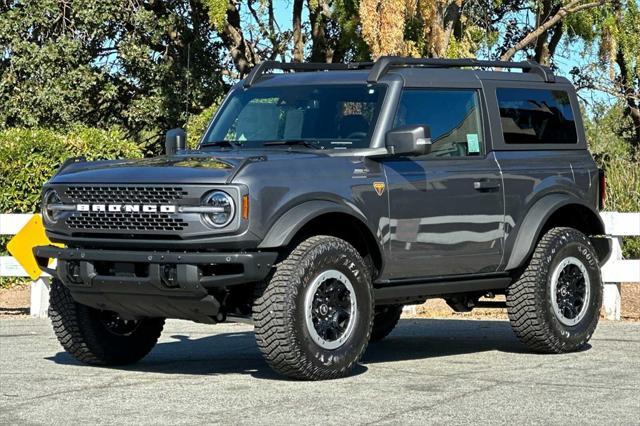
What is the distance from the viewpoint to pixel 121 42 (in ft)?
78.1

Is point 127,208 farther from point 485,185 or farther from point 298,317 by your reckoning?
point 485,185

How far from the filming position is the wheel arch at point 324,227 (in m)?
A: 8.90

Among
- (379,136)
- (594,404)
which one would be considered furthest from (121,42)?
(594,404)

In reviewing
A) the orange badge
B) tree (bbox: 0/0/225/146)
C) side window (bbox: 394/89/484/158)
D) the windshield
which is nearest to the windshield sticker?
side window (bbox: 394/89/484/158)

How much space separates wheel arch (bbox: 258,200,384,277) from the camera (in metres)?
8.90

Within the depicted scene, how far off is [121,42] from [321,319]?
15.4 meters

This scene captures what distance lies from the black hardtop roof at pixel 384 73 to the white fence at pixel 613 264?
2718 millimetres

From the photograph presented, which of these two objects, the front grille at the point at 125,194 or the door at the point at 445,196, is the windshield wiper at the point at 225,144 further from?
the front grille at the point at 125,194

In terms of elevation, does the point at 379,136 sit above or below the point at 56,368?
above

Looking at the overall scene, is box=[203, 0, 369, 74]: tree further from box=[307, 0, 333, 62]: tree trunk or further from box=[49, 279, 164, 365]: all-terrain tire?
box=[49, 279, 164, 365]: all-terrain tire

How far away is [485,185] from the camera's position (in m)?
10.3

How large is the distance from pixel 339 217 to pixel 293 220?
57 cm

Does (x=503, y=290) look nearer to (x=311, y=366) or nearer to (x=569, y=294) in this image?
(x=569, y=294)

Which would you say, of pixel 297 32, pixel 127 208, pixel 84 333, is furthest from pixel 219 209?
pixel 297 32
